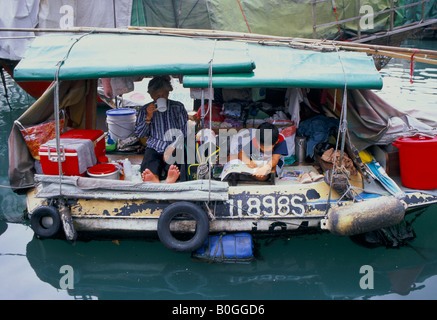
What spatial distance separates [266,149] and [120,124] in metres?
2.44

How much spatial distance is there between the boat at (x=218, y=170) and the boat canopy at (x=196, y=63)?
0.03 feet

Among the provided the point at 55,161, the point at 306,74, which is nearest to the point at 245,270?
the point at 306,74

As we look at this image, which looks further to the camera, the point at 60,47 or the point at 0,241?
the point at 0,241

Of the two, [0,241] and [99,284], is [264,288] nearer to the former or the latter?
[99,284]

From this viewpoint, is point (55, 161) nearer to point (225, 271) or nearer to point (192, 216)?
point (192, 216)

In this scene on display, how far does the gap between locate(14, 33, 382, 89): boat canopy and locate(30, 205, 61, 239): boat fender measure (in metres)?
1.28

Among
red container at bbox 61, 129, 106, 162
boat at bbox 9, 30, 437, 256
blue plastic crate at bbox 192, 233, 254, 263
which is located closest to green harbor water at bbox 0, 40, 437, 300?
blue plastic crate at bbox 192, 233, 254, 263

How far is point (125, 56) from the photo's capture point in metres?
3.92

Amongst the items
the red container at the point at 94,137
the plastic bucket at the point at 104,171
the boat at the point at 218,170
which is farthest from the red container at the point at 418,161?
the red container at the point at 94,137

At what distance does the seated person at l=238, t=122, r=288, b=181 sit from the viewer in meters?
4.34

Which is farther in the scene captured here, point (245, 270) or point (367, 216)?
point (245, 270)

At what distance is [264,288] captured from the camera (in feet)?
12.3

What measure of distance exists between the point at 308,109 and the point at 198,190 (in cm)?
240

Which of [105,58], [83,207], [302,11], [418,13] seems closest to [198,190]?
[83,207]
